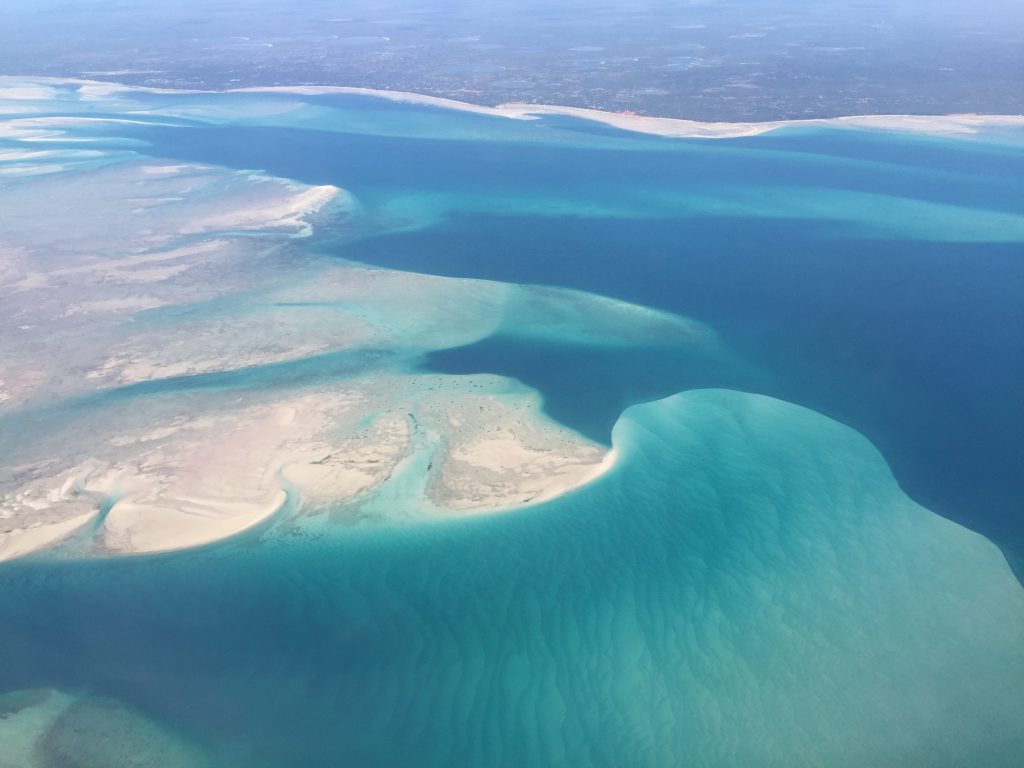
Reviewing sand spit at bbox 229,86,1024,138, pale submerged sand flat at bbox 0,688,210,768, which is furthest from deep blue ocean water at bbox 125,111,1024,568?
pale submerged sand flat at bbox 0,688,210,768

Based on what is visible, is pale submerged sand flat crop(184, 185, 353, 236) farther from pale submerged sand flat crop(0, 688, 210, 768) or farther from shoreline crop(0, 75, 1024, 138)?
pale submerged sand flat crop(0, 688, 210, 768)

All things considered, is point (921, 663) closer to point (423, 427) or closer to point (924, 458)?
point (924, 458)

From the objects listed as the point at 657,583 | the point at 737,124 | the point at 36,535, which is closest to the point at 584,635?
the point at 657,583

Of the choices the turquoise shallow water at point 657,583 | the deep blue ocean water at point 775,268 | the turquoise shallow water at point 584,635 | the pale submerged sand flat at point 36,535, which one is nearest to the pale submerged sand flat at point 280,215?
the deep blue ocean water at point 775,268

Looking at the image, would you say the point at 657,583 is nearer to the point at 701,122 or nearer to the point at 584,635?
the point at 584,635

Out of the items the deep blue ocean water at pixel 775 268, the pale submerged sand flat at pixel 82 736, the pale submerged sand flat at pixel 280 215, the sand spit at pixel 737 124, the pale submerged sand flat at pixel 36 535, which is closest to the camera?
the pale submerged sand flat at pixel 82 736

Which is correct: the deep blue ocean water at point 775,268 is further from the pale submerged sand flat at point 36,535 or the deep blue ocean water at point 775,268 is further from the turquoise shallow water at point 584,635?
the pale submerged sand flat at point 36,535

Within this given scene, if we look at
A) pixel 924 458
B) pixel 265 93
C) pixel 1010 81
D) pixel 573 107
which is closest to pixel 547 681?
pixel 924 458

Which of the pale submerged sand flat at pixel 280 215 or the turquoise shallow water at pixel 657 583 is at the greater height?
the pale submerged sand flat at pixel 280 215
